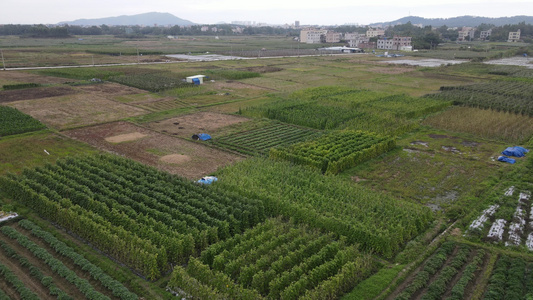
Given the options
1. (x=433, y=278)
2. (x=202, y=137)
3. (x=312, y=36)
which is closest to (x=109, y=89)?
(x=202, y=137)

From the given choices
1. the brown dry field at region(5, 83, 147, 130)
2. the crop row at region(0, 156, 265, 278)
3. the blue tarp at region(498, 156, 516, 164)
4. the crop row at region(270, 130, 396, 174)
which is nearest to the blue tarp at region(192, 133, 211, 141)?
the crop row at region(270, 130, 396, 174)

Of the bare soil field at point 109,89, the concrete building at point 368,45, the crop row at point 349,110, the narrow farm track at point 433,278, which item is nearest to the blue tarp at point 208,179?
the narrow farm track at point 433,278

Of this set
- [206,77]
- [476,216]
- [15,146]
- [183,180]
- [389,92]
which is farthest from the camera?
[206,77]

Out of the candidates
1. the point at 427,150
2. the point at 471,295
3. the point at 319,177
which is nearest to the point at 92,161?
the point at 319,177

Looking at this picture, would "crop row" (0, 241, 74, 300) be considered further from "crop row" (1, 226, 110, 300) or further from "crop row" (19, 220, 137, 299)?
"crop row" (19, 220, 137, 299)

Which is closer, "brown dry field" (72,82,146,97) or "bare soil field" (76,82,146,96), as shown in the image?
"brown dry field" (72,82,146,97)

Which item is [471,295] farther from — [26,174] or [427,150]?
[26,174]
